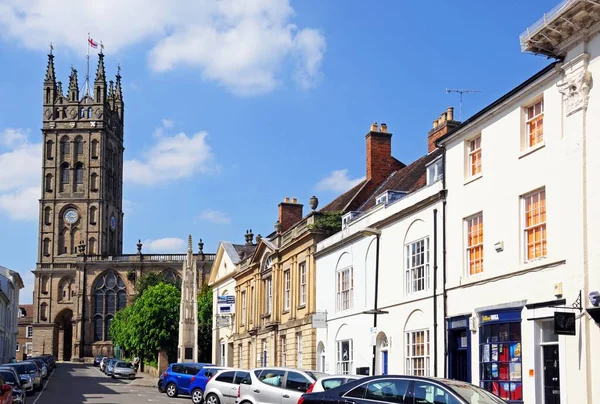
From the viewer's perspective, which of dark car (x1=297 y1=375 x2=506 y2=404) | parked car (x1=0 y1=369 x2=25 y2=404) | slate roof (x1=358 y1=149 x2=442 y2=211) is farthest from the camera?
slate roof (x1=358 y1=149 x2=442 y2=211)

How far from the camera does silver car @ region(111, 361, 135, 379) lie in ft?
207

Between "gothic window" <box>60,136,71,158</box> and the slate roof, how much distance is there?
92264 millimetres

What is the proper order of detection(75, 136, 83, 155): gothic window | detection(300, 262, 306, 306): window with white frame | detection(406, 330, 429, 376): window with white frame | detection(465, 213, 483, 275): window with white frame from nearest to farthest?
detection(465, 213, 483, 275): window with white frame < detection(406, 330, 429, 376): window with white frame < detection(300, 262, 306, 306): window with white frame < detection(75, 136, 83, 155): gothic window

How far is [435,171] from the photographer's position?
28484 millimetres

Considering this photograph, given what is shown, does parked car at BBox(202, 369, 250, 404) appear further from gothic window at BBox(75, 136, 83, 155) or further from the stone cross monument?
gothic window at BBox(75, 136, 83, 155)

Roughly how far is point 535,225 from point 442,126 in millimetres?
14070

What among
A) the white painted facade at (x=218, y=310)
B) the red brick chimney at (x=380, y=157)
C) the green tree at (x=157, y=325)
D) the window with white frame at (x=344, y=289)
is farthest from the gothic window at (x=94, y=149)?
the window with white frame at (x=344, y=289)

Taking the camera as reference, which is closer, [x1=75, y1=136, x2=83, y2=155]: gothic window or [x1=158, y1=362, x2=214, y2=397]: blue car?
[x1=158, y1=362, x2=214, y2=397]: blue car

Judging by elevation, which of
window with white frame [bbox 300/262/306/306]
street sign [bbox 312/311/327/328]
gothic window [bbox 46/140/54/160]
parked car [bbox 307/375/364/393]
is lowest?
parked car [bbox 307/375/364/393]

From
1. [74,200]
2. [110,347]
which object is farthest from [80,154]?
[110,347]

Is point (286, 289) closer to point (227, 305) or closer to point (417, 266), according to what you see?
point (227, 305)

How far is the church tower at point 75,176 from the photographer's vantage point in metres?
123

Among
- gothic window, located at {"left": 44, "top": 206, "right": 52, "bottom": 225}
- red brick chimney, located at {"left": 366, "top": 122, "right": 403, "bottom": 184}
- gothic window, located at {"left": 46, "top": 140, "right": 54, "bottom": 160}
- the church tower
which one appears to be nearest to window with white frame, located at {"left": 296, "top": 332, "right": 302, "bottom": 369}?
red brick chimney, located at {"left": 366, "top": 122, "right": 403, "bottom": 184}

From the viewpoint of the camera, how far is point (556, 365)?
794 inches
